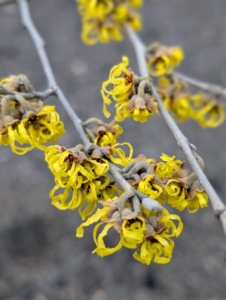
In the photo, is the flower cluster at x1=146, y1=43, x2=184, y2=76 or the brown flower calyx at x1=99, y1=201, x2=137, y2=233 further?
the flower cluster at x1=146, y1=43, x2=184, y2=76

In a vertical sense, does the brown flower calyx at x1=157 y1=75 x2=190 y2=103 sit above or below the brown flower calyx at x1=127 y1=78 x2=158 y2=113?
above

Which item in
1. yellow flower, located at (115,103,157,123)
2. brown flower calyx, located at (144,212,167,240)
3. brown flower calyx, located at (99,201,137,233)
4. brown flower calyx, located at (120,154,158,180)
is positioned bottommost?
brown flower calyx, located at (144,212,167,240)

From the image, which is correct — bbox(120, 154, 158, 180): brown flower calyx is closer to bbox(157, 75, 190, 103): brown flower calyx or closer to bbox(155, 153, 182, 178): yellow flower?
bbox(155, 153, 182, 178): yellow flower

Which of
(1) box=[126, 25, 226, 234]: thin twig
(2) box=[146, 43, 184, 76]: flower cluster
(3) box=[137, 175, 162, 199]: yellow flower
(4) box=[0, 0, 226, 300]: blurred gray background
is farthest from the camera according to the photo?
(4) box=[0, 0, 226, 300]: blurred gray background

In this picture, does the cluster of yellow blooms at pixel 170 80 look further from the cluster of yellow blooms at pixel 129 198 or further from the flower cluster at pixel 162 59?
the cluster of yellow blooms at pixel 129 198

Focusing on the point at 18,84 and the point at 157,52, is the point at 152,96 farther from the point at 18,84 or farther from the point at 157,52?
the point at 157,52

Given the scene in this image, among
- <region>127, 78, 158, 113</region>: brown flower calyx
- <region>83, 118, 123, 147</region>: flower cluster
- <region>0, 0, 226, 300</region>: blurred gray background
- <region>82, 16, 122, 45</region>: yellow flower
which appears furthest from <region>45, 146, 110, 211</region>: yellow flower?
<region>0, 0, 226, 300</region>: blurred gray background
